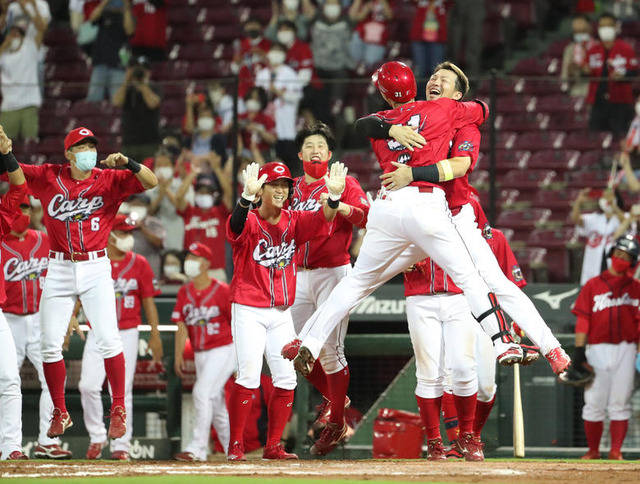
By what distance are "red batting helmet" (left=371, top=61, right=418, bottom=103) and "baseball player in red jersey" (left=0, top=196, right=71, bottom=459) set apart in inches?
141

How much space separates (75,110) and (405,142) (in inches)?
224

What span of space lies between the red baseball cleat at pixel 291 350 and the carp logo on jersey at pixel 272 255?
752 mm

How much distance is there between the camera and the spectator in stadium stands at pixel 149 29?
47.4 feet

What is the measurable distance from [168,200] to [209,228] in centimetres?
49

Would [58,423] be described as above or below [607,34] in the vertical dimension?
below

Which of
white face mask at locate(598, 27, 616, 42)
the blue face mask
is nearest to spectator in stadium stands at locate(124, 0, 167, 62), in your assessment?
white face mask at locate(598, 27, 616, 42)

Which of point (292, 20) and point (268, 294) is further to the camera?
point (292, 20)

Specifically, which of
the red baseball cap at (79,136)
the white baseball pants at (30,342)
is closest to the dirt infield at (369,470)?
the red baseball cap at (79,136)

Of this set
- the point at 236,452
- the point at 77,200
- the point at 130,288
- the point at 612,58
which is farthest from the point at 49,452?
the point at 612,58

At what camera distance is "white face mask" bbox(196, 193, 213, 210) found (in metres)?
10.6

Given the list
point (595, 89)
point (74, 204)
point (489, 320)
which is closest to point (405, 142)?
point (489, 320)

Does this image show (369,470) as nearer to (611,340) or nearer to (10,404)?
(10,404)

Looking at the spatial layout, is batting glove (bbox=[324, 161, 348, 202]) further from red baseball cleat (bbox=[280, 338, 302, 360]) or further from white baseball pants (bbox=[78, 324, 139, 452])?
white baseball pants (bbox=[78, 324, 139, 452])

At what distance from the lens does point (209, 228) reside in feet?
34.8
